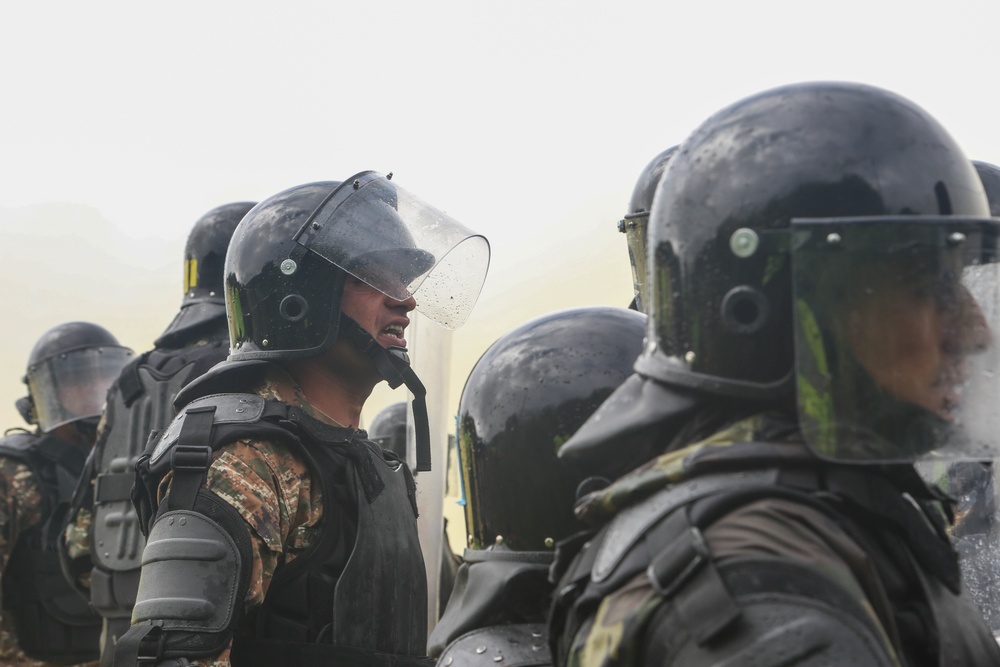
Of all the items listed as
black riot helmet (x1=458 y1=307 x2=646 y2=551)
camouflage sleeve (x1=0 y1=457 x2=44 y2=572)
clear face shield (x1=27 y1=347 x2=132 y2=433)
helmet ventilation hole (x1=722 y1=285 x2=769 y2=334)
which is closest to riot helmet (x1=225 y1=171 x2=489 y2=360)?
black riot helmet (x1=458 y1=307 x2=646 y2=551)

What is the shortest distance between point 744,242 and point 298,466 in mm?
1891

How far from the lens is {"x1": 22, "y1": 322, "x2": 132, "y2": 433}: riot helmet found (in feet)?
21.1

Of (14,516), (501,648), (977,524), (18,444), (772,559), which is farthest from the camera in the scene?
(18,444)

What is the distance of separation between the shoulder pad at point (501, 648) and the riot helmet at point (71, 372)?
16.1 feet

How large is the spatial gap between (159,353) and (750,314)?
3.88 m

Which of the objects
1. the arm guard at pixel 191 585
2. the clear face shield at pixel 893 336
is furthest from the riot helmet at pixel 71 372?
the clear face shield at pixel 893 336

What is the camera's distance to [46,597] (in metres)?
6.04

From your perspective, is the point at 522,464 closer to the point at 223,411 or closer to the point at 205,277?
the point at 223,411

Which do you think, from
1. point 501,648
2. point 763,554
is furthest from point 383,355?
point 763,554

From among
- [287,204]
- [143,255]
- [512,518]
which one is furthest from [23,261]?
[512,518]

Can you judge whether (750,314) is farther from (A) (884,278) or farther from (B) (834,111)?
(B) (834,111)

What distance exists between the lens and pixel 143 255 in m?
20.7

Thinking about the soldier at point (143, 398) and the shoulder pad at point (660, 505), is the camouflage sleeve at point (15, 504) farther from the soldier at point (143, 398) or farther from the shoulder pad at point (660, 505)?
the shoulder pad at point (660, 505)

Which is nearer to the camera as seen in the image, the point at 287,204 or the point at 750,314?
the point at 750,314
